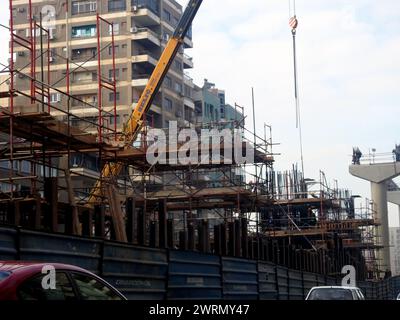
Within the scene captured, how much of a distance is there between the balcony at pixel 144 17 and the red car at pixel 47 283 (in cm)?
5525

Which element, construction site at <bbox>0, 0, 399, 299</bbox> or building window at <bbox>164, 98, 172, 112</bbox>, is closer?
construction site at <bbox>0, 0, 399, 299</bbox>

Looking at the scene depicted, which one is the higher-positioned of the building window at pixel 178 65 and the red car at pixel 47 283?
the building window at pixel 178 65

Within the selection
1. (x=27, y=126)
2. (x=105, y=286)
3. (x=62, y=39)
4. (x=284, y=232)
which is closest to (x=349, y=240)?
(x=284, y=232)

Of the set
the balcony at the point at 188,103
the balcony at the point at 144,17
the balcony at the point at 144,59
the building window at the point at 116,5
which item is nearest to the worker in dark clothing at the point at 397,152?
the balcony at the point at 188,103

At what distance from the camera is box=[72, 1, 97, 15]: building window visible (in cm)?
6050

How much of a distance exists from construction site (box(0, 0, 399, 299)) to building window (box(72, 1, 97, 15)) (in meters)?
0.10

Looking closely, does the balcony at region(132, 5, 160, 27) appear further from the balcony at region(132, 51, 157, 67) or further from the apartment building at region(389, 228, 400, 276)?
the apartment building at region(389, 228, 400, 276)

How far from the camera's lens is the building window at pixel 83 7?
A: 6050 centimetres

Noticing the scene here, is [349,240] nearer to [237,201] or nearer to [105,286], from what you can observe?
[237,201]

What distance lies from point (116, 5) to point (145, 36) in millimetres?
4275

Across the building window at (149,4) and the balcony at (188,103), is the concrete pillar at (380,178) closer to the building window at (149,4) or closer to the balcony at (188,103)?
the balcony at (188,103)

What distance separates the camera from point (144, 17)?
60719mm

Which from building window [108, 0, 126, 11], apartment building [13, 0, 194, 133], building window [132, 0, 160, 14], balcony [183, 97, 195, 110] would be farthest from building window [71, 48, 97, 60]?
balcony [183, 97, 195, 110]

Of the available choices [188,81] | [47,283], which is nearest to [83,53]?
[188,81]
